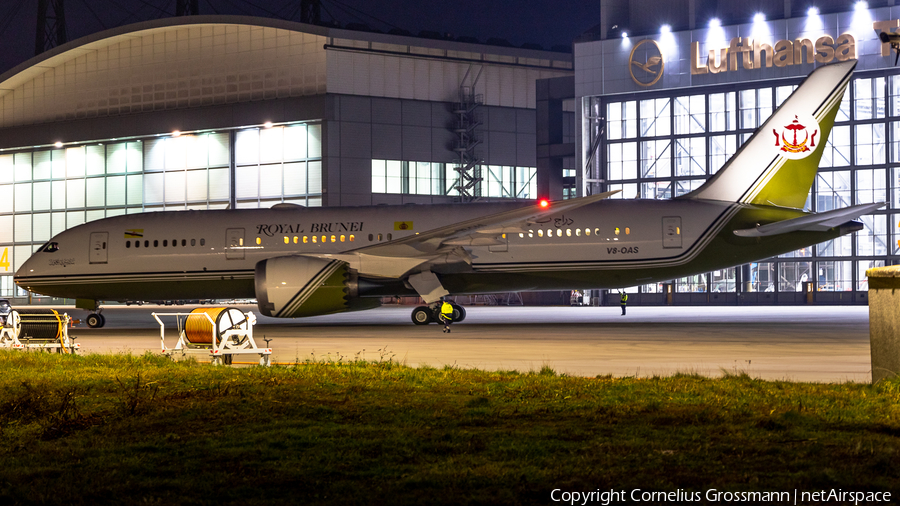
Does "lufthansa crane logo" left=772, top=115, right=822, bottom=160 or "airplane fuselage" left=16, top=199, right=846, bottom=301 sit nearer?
"airplane fuselage" left=16, top=199, right=846, bottom=301

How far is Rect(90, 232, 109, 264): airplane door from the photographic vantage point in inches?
1079

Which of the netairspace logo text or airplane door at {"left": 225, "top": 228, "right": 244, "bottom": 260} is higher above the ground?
airplane door at {"left": 225, "top": 228, "right": 244, "bottom": 260}

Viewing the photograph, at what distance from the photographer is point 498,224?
24.4 meters

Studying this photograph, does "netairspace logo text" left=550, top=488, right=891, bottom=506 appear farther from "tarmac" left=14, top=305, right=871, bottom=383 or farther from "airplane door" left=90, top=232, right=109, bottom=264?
"airplane door" left=90, top=232, right=109, bottom=264

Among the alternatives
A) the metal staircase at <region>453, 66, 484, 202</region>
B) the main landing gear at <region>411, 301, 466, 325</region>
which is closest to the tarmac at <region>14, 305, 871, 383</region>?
the main landing gear at <region>411, 301, 466, 325</region>

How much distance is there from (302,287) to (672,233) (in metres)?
10.5

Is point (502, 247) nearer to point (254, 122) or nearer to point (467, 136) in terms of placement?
point (467, 136)

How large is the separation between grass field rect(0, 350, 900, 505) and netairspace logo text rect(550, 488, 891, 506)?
10 cm

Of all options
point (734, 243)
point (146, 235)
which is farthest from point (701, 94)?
point (146, 235)

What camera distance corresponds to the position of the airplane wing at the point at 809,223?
78.2ft

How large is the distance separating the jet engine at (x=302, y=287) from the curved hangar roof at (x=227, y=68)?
36.7 meters

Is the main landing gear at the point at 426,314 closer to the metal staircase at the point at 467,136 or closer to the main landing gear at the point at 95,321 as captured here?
the main landing gear at the point at 95,321

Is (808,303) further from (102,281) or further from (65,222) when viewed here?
(65,222)

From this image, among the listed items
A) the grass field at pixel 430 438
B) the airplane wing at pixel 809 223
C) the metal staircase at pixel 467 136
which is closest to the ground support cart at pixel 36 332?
the grass field at pixel 430 438
